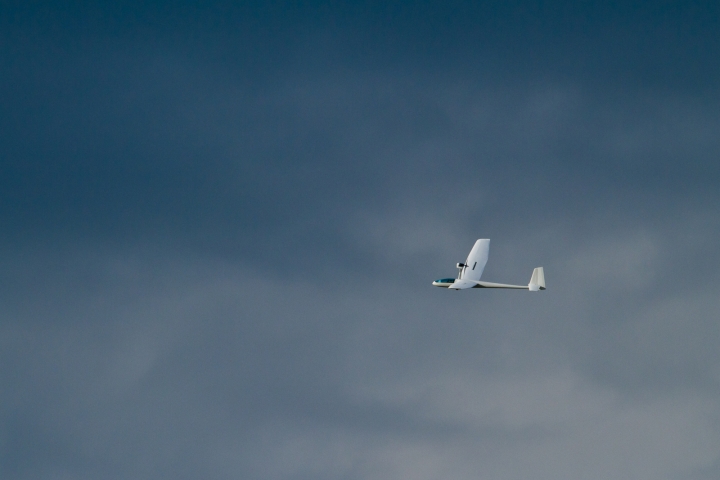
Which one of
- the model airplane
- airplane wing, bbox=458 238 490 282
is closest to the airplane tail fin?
the model airplane

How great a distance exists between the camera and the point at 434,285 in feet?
628

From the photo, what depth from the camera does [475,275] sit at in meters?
191

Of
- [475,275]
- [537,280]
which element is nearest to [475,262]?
[475,275]

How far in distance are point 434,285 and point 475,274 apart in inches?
441

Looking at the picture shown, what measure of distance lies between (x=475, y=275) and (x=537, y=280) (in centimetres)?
1621

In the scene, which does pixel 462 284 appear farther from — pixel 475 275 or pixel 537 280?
pixel 537 280

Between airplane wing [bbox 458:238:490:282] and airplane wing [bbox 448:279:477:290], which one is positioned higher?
airplane wing [bbox 458:238:490:282]

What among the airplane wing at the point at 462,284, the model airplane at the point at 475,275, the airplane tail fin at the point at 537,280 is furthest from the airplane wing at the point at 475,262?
the airplane tail fin at the point at 537,280

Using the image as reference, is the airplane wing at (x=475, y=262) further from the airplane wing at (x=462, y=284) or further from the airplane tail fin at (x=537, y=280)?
the airplane tail fin at (x=537, y=280)

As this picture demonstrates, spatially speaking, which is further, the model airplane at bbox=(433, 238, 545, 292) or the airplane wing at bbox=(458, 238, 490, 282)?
the airplane wing at bbox=(458, 238, 490, 282)

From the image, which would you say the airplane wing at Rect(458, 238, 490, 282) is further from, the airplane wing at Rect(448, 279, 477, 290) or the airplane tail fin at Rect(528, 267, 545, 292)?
the airplane tail fin at Rect(528, 267, 545, 292)

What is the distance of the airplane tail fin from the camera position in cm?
18938

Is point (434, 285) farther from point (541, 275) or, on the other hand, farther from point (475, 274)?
point (541, 275)

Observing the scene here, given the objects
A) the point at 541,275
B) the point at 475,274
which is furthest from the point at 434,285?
the point at 541,275
